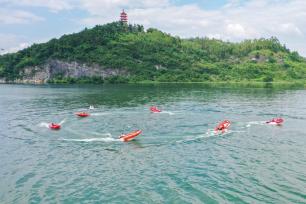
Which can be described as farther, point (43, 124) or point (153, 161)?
point (43, 124)

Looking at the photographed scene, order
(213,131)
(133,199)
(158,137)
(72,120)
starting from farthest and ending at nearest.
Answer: (72,120) → (213,131) → (158,137) → (133,199)

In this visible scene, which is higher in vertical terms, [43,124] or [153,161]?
[43,124]

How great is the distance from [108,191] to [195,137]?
24.9 m

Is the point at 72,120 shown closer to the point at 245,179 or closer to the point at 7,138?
the point at 7,138

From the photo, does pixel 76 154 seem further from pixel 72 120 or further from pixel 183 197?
pixel 72 120

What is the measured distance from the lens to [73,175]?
37250 mm

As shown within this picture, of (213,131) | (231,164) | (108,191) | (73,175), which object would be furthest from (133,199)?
(213,131)

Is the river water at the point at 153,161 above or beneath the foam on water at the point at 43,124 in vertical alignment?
beneath

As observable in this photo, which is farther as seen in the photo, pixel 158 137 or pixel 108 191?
pixel 158 137

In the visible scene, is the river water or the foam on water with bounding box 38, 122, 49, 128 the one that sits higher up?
the foam on water with bounding box 38, 122, 49, 128

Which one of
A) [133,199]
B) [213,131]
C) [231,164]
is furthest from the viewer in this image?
[213,131]

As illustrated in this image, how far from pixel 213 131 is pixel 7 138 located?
33558 millimetres

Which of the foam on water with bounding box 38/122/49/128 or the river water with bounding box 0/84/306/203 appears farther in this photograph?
the foam on water with bounding box 38/122/49/128

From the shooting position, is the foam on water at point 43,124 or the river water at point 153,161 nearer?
the river water at point 153,161
